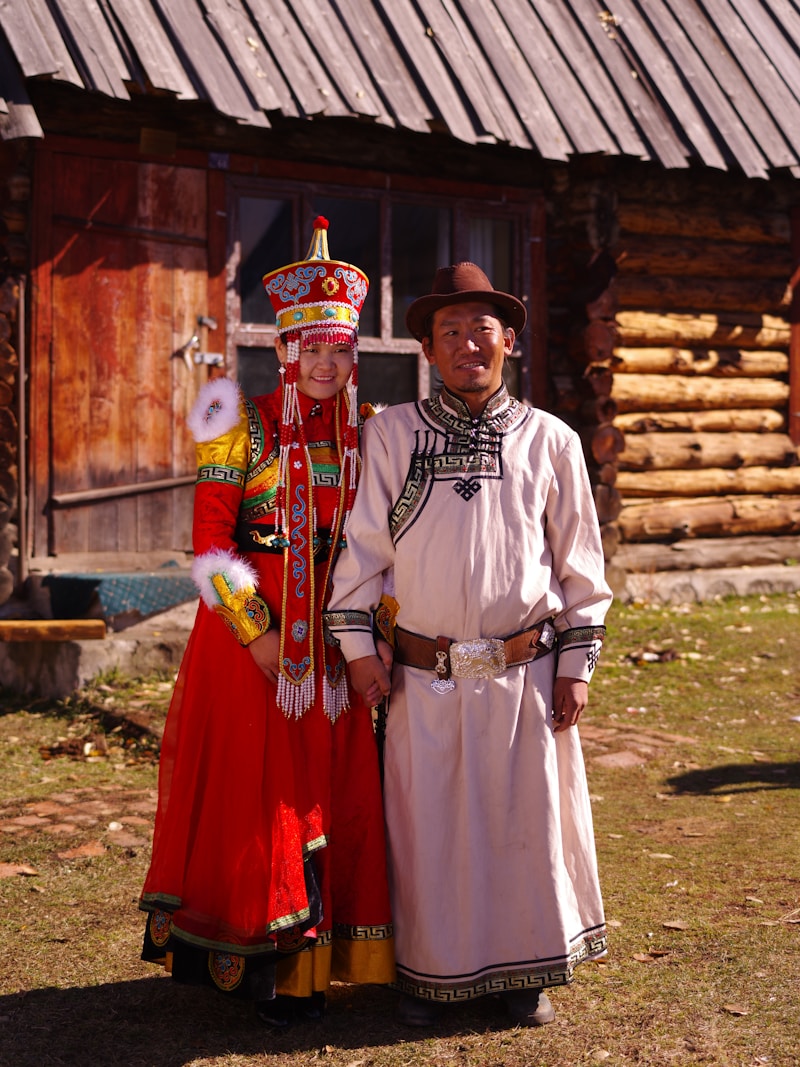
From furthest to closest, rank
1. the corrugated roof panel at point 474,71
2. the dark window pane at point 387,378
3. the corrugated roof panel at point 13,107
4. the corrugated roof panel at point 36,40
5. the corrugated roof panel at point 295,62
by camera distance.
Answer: the dark window pane at point 387,378 → the corrugated roof panel at point 474,71 → the corrugated roof panel at point 295,62 → the corrugated roof panel at point 36,40 → the corrugated roof panel at point 13,107

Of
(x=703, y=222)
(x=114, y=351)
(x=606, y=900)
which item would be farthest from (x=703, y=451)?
(x=606, y=900)

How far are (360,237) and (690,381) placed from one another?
2.80 m

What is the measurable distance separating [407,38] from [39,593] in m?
4.19

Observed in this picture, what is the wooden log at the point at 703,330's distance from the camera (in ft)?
29.8

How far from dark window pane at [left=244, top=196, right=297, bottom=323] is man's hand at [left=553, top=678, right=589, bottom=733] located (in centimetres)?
508

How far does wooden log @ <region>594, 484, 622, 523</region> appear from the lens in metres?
8.72

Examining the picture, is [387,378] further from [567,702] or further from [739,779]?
[567,702]

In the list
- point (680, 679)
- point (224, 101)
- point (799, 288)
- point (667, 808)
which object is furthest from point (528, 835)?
point (799, 288)

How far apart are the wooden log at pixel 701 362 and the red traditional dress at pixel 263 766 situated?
591cm

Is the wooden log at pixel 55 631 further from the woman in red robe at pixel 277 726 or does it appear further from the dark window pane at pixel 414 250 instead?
the dark window pane at pixel 414 250

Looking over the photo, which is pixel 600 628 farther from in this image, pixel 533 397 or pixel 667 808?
pixel 533 397

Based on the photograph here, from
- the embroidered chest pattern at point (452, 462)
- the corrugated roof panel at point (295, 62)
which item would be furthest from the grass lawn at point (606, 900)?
the corrugated roof panel at point (295, 62)

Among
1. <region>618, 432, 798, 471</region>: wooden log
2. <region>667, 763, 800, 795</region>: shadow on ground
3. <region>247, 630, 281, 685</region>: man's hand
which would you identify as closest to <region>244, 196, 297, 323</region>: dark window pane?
<region>618, 432, 798, 471</region>: wooden log

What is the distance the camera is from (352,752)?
3338 mm
